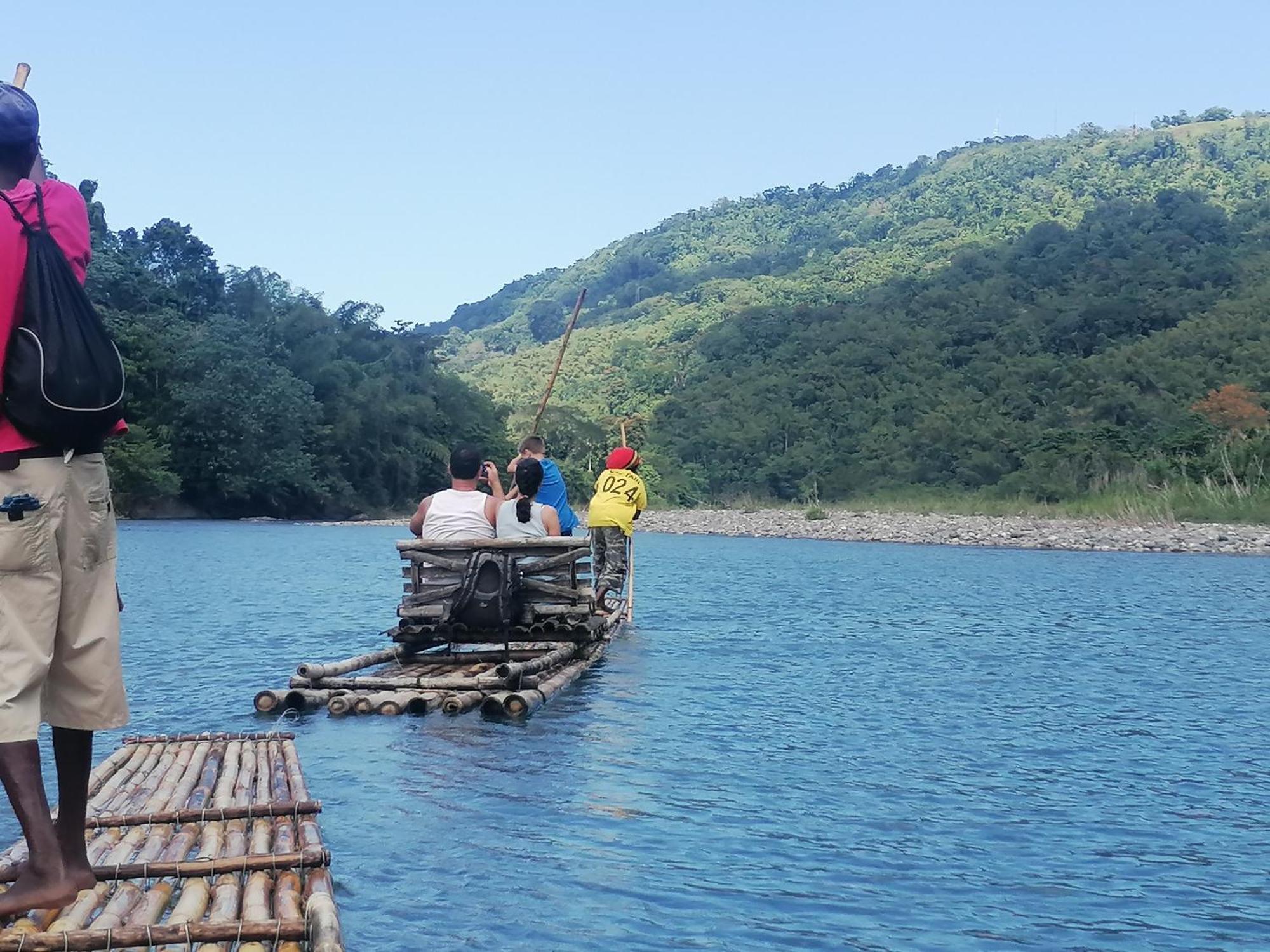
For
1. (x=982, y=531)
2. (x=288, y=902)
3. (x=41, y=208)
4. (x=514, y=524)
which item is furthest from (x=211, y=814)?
(x=982, y=531)

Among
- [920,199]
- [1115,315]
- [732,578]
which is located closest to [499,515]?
[732,578]

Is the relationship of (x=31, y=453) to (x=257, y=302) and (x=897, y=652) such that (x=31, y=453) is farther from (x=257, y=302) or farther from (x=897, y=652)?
(x=257, y=302)

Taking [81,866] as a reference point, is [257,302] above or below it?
above

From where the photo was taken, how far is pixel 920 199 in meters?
144

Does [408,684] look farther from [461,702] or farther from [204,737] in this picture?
[204,737]

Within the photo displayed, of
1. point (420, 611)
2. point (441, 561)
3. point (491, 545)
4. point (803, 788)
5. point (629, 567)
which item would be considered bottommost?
point (803, 788)

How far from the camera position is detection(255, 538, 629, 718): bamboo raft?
10.5m

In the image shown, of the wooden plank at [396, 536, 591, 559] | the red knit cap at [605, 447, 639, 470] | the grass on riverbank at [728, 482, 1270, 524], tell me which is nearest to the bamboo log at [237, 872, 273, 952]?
the wooden plank at [396, 536, 591, 559]

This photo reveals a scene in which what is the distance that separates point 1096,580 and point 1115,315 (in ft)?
149

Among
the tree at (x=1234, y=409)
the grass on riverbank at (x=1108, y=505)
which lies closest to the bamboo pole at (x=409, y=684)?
the grass on riverbank at (x=1108, y=505)

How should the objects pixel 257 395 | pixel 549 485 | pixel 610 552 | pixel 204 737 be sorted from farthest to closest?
pixel 257 395, pixel 610 552, pixel 549 485, pixel 204 737

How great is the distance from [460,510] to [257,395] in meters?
60.4

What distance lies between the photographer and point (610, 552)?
1570 centimetres

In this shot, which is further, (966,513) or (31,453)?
(966,513)
